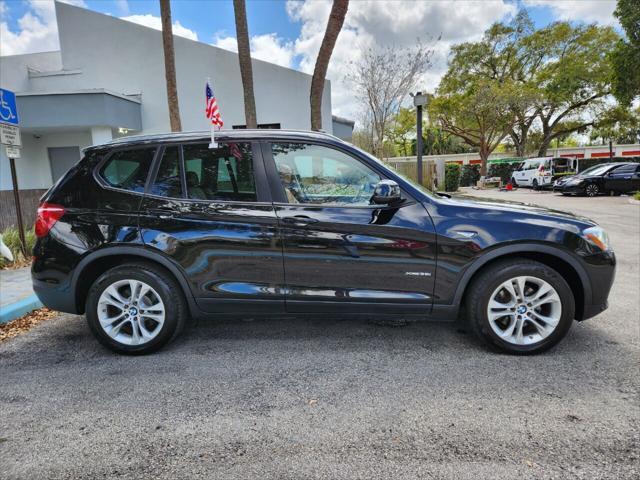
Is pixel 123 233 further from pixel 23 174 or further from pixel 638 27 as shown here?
pixel 638 27

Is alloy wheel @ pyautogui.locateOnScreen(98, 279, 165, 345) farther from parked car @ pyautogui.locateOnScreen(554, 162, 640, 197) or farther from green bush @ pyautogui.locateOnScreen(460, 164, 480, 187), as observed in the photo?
green bush @ pyautogui.locateOnScreen(460, 164, 480, 187)

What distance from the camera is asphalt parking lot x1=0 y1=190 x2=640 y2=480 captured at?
6.77 feet

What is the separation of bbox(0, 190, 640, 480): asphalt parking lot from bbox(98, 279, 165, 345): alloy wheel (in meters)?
0.21

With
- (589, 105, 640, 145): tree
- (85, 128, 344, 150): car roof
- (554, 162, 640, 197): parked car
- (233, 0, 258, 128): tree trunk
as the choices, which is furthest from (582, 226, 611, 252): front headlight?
(589, 105, 640, 145): tree

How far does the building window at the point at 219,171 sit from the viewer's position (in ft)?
10.6

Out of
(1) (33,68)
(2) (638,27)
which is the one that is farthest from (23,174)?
(2) (638,27)

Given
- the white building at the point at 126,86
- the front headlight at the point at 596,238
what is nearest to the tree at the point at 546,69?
the white building at the point at 126,86

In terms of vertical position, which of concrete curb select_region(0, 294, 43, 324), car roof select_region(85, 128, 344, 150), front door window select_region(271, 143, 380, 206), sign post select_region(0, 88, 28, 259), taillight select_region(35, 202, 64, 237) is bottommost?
concrete curb select_region(0, 294, 43, 324)

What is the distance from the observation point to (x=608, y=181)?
690 inches

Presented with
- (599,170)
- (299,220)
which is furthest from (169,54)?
(599,170)

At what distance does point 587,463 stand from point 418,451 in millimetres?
842

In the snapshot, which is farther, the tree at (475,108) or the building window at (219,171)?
the tree at (475,108)

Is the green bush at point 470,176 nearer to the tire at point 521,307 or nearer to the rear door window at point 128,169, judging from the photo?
the tire at point 521,307

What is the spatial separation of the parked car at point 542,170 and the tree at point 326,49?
1897 centimetres
